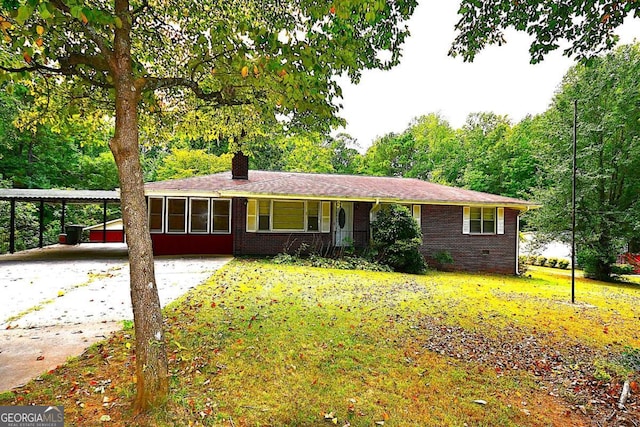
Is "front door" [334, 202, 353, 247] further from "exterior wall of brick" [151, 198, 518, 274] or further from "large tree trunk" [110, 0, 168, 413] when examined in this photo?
"large tree trunk" [110, 0, 168, 413]

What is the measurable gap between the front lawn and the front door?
7857 mm

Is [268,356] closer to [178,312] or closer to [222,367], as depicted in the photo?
[222,367]

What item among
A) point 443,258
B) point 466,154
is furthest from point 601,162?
point 466,154

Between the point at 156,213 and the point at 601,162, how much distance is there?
71.7 feet

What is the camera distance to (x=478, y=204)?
15156mm

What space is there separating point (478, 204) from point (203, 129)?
12674 mm

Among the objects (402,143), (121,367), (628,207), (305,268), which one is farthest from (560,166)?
(121,367)

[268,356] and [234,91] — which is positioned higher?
[234,91]

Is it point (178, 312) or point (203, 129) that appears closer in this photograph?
point (178, 312)

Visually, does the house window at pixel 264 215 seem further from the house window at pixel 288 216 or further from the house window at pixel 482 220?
the house window at pixel 482 220

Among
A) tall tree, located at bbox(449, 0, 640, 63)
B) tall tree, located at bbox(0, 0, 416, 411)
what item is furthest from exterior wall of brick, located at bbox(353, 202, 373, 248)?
tall tree, located at bbox(0, 0, 416, 411)

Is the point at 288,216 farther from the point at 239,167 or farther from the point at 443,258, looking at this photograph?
the point at 443,258

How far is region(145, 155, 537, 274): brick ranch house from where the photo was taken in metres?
13.2

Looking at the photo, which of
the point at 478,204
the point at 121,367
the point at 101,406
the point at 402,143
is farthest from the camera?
the point at 402,143
